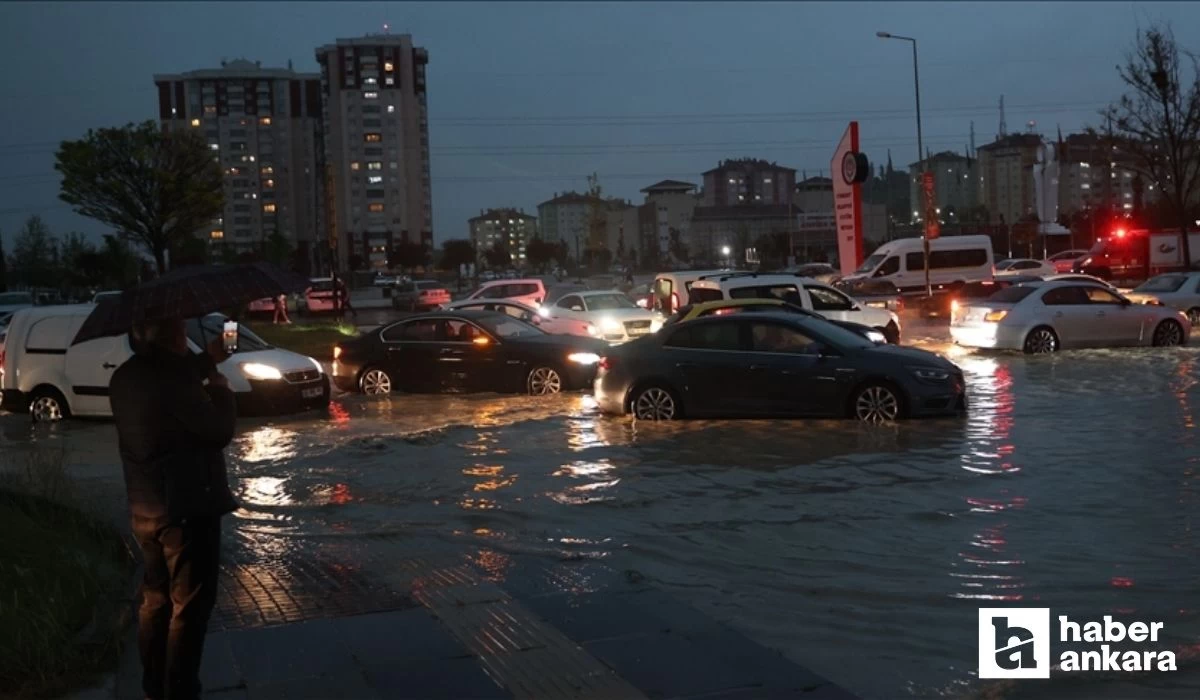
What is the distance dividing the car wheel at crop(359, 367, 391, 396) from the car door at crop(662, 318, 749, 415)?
6808 millimetres

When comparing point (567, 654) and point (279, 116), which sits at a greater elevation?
point (279, 116)

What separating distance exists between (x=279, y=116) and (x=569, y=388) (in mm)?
146038

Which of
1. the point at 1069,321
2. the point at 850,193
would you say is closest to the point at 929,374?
the point at 1069,321

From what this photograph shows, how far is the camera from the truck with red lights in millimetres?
50688

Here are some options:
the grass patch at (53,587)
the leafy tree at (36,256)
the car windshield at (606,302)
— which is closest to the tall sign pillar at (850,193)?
the car windshield at (606,302)

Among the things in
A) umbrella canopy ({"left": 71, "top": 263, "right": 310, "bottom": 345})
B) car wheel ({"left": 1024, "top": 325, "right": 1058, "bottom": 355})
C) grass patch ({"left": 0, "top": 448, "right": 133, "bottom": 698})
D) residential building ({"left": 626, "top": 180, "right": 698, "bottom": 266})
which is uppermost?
residential building ({"left": 626, "top": 180, "right": 698, "bottom": 266})

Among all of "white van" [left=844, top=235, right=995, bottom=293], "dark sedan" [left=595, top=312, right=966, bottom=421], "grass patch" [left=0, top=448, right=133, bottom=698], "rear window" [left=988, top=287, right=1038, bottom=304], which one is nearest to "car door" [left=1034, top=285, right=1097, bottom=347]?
"rear window" [left=988, top=287, right=1038, bottom=304]

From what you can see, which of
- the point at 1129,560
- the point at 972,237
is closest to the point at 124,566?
the point at 1129,560

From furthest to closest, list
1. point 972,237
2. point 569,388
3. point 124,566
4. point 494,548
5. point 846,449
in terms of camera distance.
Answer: point 972,237
point 569,388
point 846,449
point 494,548
point 124,566

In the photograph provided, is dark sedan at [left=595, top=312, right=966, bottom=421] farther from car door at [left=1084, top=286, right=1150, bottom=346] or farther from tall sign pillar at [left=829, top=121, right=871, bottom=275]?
tall sign pillar at [left=829, top=121, right=871, bottom=275]

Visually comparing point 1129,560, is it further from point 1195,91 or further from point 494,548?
point 1195,91

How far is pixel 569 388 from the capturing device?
19844 mm

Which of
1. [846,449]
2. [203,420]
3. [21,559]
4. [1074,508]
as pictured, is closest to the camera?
[203,420]

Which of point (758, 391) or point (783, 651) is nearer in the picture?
point (783, 651)
